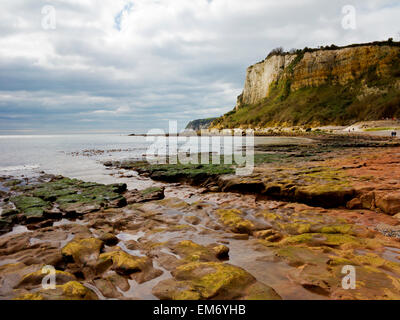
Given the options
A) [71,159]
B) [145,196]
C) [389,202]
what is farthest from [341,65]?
[145,196]

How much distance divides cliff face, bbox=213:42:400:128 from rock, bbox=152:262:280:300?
7321 cm

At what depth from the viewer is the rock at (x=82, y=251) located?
4601 millimetres

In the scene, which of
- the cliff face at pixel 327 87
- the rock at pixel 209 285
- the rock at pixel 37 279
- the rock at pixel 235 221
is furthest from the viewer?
the cliff face at pixel 327 87

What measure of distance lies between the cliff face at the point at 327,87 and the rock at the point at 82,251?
74204 millimetres

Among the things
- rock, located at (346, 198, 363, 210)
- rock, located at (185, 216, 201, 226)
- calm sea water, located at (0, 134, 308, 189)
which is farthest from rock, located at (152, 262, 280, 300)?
calm sea water, located at (0, 134, 308, 189)

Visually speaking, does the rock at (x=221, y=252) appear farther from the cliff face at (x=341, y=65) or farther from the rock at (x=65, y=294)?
the cliff face at (x=341, y=65)

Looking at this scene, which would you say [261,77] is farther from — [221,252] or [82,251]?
[82,251]

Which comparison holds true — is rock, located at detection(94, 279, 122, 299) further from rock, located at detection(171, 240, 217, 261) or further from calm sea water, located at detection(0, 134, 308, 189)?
calm sea water, located at detection(0, 134, 308, 189)

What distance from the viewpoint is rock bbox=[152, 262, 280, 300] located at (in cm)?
334

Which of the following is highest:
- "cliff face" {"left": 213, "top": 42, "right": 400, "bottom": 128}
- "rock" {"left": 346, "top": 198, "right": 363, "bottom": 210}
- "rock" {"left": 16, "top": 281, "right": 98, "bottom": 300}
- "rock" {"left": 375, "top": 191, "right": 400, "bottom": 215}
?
"cliff face" {"left": 213, "top": 42, "right": 400, "bottom": 128}

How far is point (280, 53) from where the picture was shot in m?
112

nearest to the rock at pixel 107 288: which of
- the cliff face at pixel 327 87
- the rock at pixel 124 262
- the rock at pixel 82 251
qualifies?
the rock at pixel 124 262
